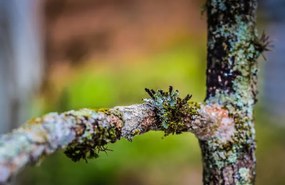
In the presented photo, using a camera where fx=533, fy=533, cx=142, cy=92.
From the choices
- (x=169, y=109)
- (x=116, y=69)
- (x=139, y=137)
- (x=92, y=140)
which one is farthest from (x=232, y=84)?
(x=116, y=69)

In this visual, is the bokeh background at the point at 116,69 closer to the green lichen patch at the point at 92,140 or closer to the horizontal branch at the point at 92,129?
the horizontal branch at the point at 92,129

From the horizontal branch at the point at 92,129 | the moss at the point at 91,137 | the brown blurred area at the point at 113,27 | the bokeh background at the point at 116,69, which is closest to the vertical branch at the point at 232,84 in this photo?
the horizontal branch at the point at 92,129

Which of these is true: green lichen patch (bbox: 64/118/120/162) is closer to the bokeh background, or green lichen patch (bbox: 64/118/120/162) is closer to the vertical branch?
the vertical branch

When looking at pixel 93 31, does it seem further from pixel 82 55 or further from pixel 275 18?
pixel 275 18

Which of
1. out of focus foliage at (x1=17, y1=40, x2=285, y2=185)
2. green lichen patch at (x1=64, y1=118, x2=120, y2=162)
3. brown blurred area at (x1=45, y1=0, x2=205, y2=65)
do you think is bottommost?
green lichen patch at (x1=64, y1=118, x2=120, y2=162)

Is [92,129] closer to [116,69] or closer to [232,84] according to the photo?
[232,84]

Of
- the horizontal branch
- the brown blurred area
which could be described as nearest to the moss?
the horizontal branch
